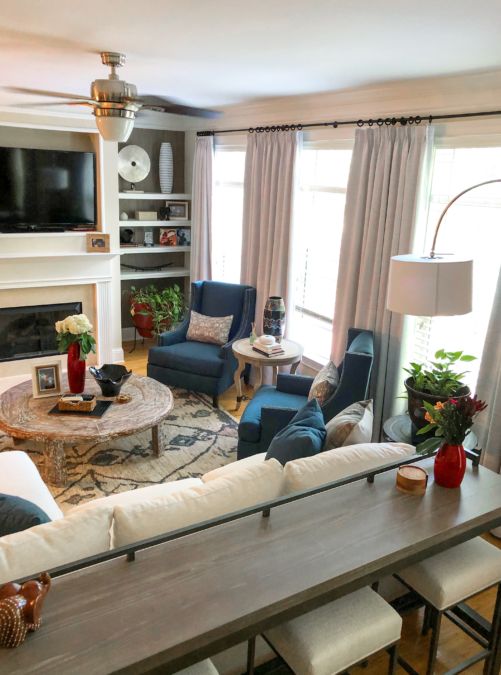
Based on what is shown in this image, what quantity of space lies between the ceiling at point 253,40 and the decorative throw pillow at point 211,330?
7.17 feet

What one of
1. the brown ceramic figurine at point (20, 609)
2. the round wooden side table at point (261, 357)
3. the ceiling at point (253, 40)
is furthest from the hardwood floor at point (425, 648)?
the ceiling at point (253, 40)

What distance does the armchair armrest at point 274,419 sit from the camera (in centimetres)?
361

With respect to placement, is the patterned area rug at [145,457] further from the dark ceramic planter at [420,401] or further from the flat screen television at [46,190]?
the flat screen television at [46,190]

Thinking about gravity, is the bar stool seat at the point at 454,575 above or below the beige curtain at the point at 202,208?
below

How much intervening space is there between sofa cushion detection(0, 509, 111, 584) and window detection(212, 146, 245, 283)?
4697mm

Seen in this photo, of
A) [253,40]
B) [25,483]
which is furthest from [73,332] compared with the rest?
[253,40]

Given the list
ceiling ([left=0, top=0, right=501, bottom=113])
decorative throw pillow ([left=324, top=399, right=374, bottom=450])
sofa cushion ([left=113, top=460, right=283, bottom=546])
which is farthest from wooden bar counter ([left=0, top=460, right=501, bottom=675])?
ceiling ([left=0, top=0, right=501, bottom=113])

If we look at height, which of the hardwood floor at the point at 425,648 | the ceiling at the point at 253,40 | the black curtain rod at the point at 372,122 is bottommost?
the hardwood floor at the point at 425,648

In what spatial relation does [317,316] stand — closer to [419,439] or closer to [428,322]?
[428,322]

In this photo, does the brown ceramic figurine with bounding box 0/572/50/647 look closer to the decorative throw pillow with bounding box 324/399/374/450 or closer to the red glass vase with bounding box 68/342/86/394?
the decorative throw pillow with bounding box 324/399/374/450

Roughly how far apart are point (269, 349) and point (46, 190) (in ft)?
9.23

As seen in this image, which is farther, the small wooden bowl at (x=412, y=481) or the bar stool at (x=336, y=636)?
the small wooden bowl at (x=412, y=481)

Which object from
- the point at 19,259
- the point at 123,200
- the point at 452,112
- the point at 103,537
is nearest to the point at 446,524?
the point at 103,537

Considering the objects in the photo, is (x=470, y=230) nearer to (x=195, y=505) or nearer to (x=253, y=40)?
(x=253, y=40)
